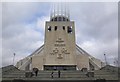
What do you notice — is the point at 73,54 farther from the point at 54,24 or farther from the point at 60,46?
the point at 54,24

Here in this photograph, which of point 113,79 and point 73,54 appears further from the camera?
point 73,54

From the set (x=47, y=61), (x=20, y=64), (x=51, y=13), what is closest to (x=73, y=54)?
(x=47, y=61)

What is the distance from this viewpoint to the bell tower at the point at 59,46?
28594mm

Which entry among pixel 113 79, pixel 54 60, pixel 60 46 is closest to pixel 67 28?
pixel 60 46

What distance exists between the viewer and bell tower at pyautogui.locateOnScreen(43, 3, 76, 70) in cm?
2859

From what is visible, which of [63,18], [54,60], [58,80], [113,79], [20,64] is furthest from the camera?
[63,18]

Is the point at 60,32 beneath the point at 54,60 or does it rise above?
above

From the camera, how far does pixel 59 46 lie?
29.5m

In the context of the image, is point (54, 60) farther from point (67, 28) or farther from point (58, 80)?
point (58, 80)

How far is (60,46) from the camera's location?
1163 inches

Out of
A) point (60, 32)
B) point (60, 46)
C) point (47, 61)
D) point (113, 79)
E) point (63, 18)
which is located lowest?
point (113, 79)

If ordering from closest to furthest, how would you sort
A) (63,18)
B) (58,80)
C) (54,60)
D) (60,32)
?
(58,80), (54,60), (60,32), (63,18)

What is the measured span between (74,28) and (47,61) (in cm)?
770

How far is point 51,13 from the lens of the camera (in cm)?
4144
